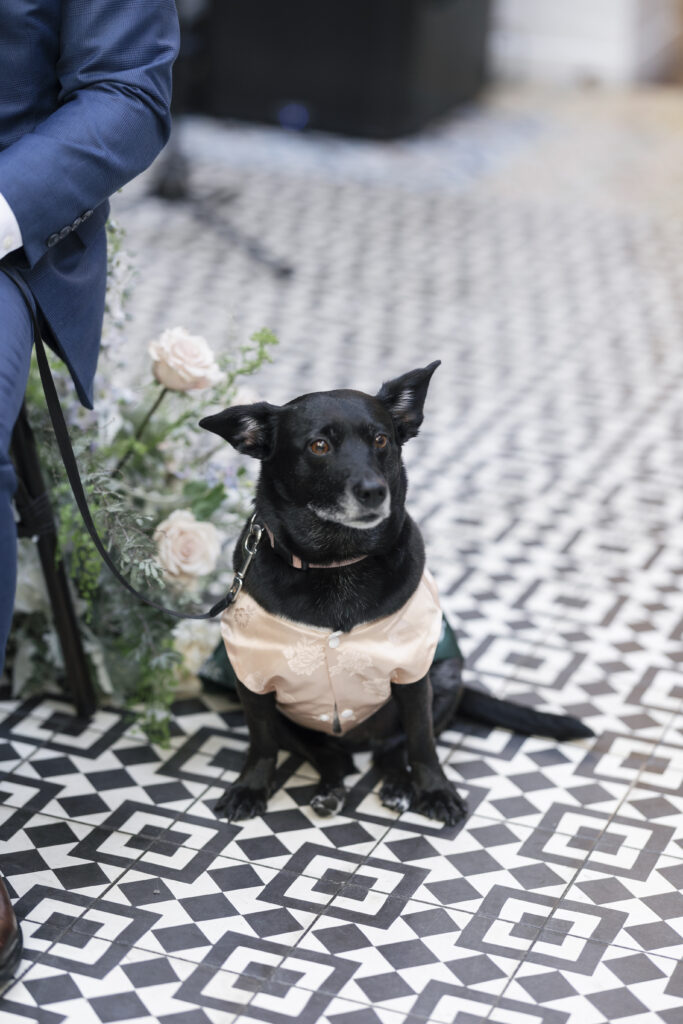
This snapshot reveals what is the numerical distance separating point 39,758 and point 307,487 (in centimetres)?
81

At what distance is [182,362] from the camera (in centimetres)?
257

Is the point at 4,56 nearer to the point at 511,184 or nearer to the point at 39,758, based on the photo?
the point at 39,758

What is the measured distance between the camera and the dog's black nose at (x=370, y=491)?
2080 millimetres

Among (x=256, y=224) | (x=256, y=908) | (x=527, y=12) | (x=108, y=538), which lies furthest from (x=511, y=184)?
(x=256, y=908)

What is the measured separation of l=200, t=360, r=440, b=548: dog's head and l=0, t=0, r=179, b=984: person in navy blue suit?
1.09ft

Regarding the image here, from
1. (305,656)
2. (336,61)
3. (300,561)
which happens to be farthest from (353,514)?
(336,61)

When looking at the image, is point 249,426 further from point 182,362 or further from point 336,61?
point 336,61

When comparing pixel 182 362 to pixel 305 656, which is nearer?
pixel 305 656

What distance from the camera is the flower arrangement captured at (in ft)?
A: 8.36

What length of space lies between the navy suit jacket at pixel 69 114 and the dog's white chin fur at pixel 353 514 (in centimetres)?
52

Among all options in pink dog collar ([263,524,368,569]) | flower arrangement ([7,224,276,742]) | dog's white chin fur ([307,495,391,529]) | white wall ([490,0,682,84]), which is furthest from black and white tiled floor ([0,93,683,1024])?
white wall ([490,0,682,84])

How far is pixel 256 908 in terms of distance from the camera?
2.16m

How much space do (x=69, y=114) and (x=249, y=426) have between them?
544 millimetres

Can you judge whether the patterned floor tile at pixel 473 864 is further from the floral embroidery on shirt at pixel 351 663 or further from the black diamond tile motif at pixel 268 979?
the floral embroidery on shirt at pixel 351 663
